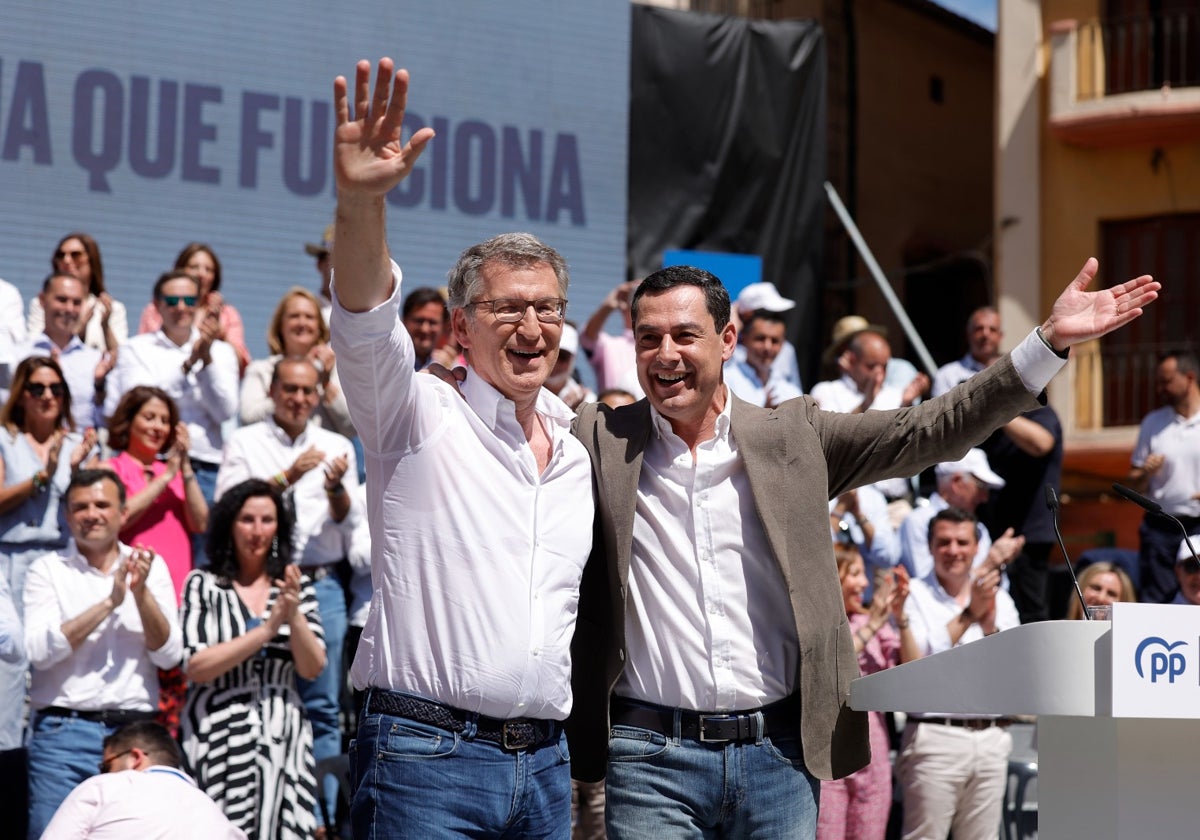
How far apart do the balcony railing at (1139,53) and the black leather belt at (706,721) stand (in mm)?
15667

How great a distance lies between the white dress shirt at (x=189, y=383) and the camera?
8500 millimetres

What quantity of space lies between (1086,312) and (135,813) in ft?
11.1

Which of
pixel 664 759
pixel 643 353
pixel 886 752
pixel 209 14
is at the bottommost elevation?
pixel 886 752

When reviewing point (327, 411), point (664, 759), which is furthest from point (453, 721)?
point (327, 411)

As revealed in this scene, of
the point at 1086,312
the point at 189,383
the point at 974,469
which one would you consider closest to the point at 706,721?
the point at 1086,312

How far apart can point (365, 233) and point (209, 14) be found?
30.2ft

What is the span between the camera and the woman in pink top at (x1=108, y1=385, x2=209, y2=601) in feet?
25.1

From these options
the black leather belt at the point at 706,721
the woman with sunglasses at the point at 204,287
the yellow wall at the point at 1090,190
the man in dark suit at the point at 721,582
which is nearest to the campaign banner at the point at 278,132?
the woman with sunglasses at the point at 204,287

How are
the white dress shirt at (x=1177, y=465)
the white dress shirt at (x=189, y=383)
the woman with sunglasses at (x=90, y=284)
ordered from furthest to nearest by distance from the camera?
the white dress shirt at (x=1177, y=465) → the woman with sunglasses at (x=90, y=284) → the white dress shirt at (x=189, y=383)

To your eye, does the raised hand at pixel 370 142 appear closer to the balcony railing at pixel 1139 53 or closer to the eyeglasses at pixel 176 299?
the eyeglasses at pixel 176 299

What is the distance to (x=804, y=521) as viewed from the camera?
397 cm

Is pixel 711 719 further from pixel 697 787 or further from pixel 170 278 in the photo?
pixel 170 278

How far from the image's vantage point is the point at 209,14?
38.7ft

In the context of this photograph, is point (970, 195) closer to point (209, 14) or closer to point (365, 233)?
point (209, 14)
